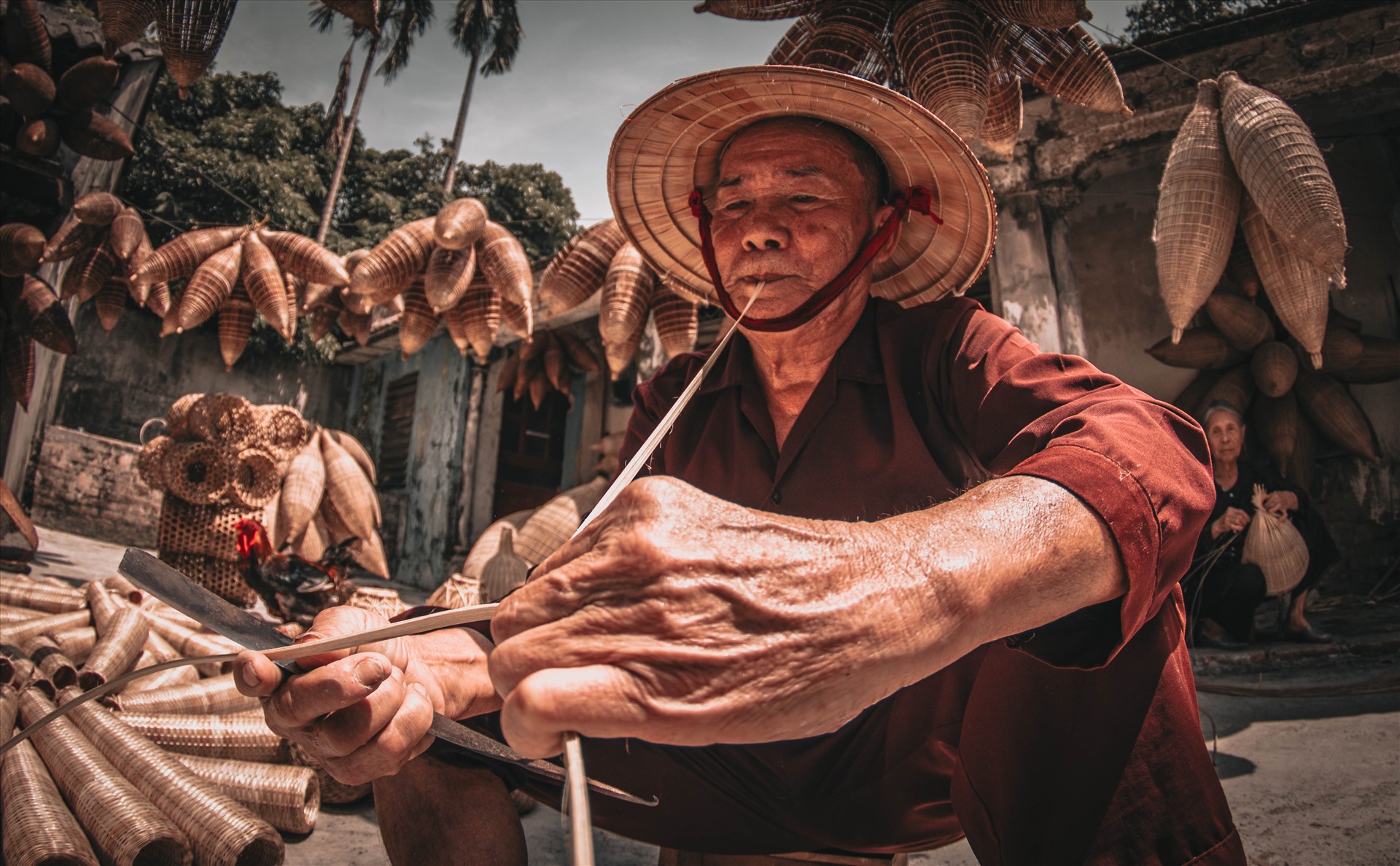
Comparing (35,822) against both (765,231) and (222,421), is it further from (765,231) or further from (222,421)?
(222,421)

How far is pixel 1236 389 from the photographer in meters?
5.22

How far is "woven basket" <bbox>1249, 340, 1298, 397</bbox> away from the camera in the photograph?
16.5 ft

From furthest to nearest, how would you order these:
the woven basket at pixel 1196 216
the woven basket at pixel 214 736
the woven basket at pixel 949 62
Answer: the woven basket at pixel 1196 216, the woven basket at pixel 949 62, the woven basket at pixel 214 736

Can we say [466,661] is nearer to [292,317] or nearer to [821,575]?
[821,575]

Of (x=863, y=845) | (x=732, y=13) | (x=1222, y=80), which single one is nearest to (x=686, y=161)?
(x=732, y=13)

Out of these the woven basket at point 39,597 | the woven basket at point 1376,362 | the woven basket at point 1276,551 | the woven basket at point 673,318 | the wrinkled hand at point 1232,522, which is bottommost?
the woven basket at point 39,597

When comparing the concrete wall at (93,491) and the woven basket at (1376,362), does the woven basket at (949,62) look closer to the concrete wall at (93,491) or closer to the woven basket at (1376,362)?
the woven basket at (1376,362)

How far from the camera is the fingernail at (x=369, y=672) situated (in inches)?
37.5

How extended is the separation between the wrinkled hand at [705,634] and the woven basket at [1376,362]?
6.27 m

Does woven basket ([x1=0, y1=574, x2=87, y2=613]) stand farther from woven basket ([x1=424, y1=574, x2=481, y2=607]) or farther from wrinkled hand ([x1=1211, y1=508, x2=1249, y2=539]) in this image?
wrinkled hand ([x1=1211, y1=508, x2=1249, y2=539])

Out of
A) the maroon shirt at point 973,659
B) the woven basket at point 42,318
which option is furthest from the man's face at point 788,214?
the woven basket at point 42,318

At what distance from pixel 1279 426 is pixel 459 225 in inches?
219

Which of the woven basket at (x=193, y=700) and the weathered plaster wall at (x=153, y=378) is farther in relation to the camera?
the weathered plaster wall at (x=153, y=378)

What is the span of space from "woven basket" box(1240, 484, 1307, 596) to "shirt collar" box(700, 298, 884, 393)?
3806 millimetres
